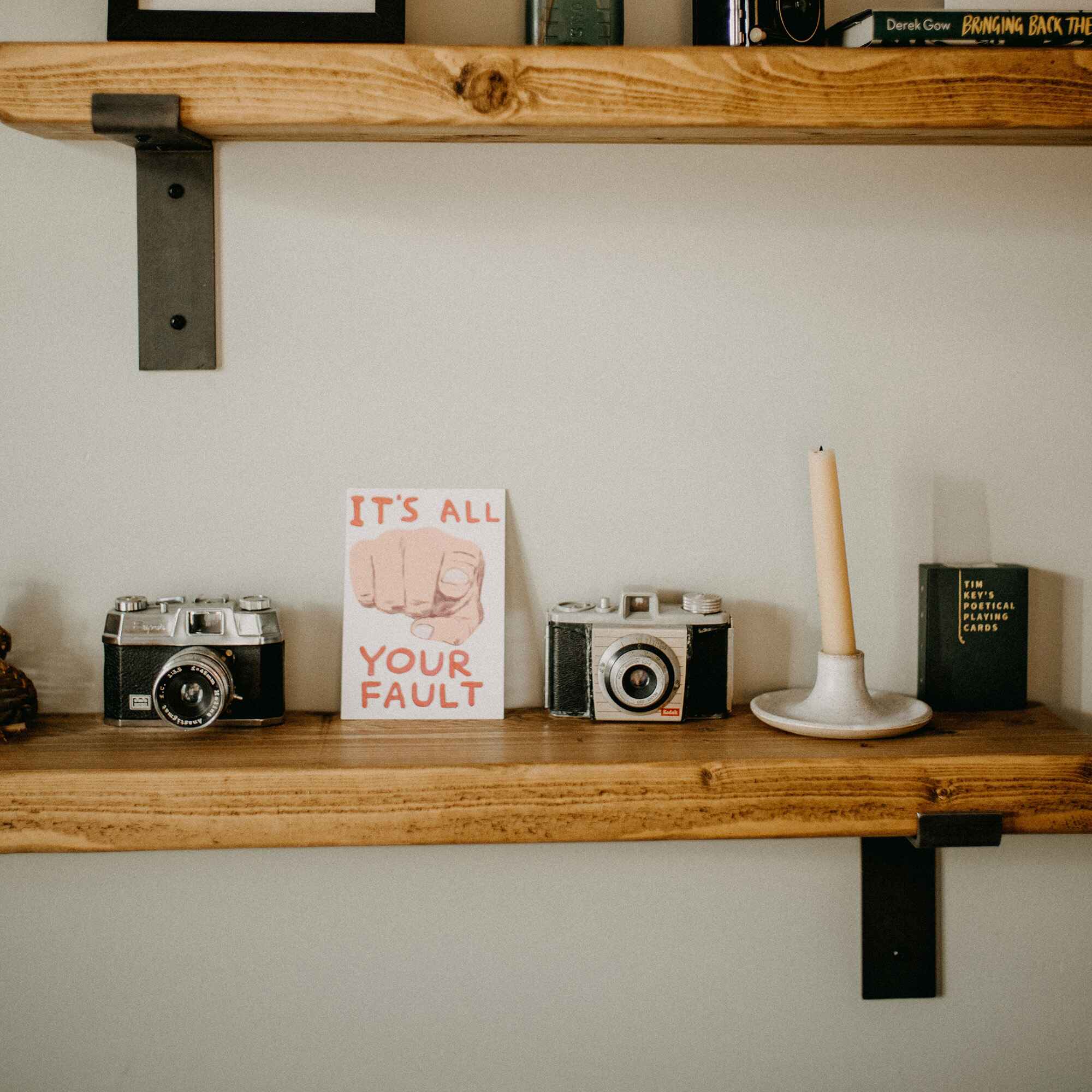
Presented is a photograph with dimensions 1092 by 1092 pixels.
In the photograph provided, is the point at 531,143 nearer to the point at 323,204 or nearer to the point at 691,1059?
the point at 323,204

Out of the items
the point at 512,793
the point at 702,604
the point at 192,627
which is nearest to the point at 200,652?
the point at 192,627

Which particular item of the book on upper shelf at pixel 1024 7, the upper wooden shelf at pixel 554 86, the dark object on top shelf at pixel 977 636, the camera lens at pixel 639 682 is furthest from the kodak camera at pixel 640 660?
the book on upper shelf at pixel 1024 7

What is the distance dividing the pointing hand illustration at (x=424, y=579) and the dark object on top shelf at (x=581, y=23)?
Result: 0.46 m

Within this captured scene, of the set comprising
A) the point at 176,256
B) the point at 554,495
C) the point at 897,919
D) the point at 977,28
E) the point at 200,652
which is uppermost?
the point at 977,28

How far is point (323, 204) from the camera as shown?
92cm

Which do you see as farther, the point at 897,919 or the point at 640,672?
the point at 897,919

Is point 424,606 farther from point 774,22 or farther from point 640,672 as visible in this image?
point 774,22

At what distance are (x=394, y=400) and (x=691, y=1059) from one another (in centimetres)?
75

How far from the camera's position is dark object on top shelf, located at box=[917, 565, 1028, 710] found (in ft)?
3.04

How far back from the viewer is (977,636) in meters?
0.93

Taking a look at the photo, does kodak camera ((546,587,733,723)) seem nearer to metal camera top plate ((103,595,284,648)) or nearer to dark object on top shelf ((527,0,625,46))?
metal camera top plate ((103,595,284,648))

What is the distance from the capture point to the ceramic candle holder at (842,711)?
83cm

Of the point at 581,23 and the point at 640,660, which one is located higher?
the point at 581,23

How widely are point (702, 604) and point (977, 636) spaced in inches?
11.3
